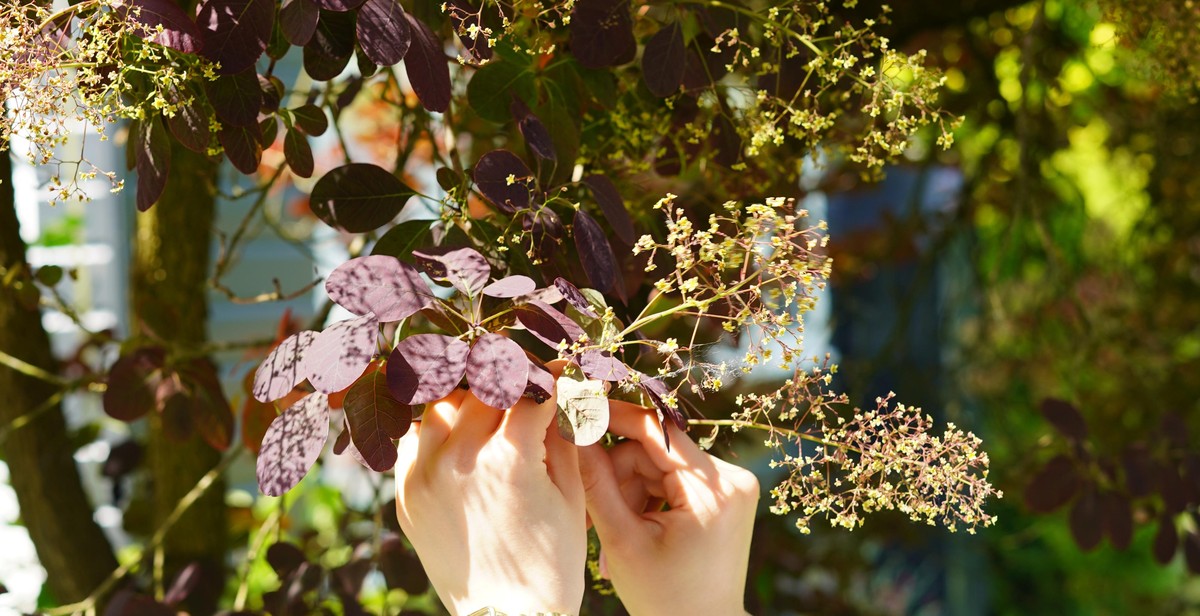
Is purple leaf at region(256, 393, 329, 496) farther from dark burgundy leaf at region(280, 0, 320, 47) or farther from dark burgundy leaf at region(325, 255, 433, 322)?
dark burgundy leaf at region(280, 0, 320, 47)

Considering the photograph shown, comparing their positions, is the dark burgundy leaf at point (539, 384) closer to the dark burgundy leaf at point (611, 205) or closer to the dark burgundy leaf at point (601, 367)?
the dark burgundy leaf at point (601, 367)

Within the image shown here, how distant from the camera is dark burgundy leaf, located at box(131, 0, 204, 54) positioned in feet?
2.52

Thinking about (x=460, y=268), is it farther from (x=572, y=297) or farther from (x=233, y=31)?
(x=233, y=31)

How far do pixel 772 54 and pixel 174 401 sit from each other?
87 cm

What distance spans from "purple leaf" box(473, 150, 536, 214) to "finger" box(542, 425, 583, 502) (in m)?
0.19

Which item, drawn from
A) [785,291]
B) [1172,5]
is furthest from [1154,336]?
[785,291]

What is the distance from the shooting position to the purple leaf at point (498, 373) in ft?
2.41

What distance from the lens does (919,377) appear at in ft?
8.59

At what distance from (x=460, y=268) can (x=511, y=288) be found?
0.18ft

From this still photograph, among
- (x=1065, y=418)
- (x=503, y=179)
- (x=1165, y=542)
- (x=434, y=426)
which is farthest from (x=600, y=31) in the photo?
(x=1165, y=542)

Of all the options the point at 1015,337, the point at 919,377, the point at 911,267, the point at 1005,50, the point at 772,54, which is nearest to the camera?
the point at 772,54

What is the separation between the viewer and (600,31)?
0.93m

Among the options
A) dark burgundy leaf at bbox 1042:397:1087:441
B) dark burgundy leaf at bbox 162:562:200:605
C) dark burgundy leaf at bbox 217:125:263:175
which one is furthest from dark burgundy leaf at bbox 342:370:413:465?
dark burgundy leaf at bbox 1042:397:1087:441

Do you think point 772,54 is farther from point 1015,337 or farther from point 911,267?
point 911,267
